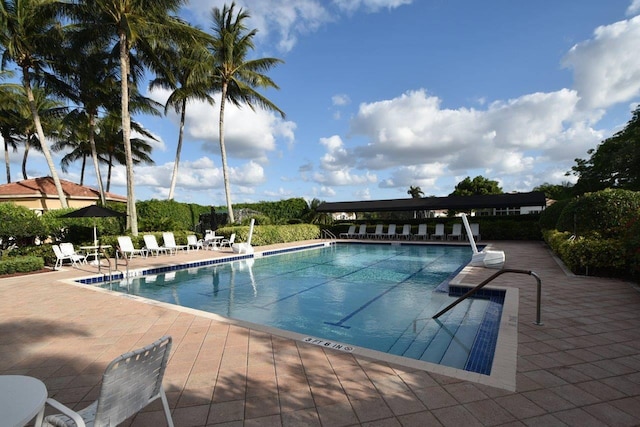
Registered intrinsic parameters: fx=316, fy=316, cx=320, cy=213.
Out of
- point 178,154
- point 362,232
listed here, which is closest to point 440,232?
point 362,232

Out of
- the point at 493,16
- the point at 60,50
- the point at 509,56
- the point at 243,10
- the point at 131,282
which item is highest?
Result: the point at 243,10

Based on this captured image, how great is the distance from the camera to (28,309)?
5.90 metres

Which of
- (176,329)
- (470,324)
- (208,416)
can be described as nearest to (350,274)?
(470,324)

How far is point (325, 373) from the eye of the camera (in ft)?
10.6

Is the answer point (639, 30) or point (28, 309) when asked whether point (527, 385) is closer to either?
point (28, 309)

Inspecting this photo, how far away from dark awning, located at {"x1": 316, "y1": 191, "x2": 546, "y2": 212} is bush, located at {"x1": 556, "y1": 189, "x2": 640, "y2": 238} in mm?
10818

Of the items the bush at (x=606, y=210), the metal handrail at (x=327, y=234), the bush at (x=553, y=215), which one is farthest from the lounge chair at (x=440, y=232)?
the bush at (x=606, y=210)

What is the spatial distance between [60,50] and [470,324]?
69.6 ft

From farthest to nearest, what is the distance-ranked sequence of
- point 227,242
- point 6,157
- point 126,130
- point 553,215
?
point 6,157 → point 227,242 → point 126,130 → point 553,215

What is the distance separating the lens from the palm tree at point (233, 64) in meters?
18.9

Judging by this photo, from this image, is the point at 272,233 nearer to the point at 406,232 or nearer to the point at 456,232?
the point at 406,232

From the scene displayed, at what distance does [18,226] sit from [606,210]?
1759 centimetres

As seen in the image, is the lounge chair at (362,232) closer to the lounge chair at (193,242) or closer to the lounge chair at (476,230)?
the lounge chair at (476,230)

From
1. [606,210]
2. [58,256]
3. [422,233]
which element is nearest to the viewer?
[606,210]
